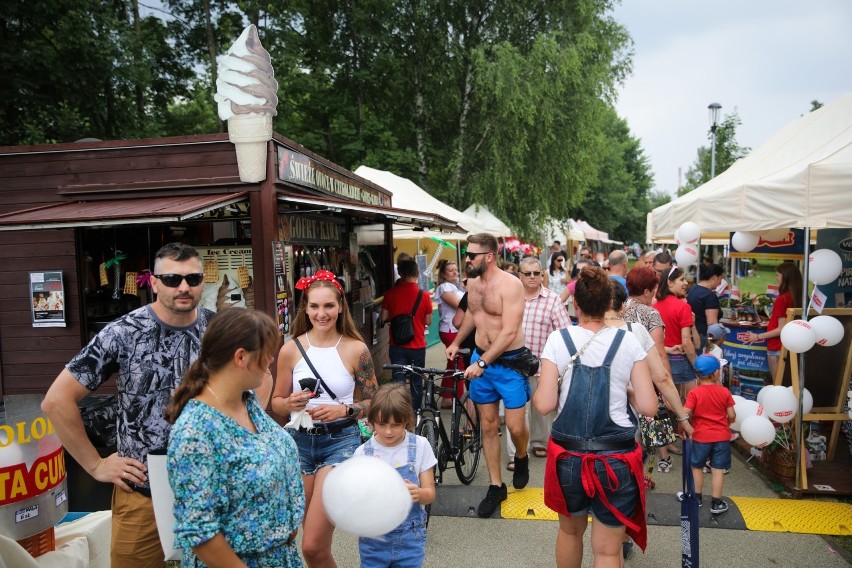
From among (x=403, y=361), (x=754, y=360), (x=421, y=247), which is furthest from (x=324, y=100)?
(x=754, y=360)

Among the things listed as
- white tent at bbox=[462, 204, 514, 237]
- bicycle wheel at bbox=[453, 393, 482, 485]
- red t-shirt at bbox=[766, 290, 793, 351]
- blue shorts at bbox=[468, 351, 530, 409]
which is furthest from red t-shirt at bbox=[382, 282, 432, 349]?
white tent at bbox=[462, 204, 514, 237]

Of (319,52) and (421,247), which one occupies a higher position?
(319,52)

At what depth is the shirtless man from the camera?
4875 millimetres

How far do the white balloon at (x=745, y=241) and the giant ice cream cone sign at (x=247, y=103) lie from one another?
6.21 meters

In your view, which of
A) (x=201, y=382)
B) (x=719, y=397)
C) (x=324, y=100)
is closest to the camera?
(x=201, y=382)

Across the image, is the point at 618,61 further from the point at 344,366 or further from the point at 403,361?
the point at 344,366

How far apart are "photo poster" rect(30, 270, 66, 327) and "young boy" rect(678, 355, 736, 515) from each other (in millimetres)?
6256

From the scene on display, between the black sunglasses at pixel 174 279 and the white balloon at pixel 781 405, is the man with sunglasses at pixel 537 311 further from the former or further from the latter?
Answer: the black sunglasses at pixel 174 279

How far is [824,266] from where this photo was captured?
563cm

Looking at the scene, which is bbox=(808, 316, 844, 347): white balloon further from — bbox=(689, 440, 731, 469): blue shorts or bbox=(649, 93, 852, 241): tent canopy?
bbox=(689, 440, 731, 469): blue shorts

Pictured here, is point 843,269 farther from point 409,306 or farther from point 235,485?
point 235,485

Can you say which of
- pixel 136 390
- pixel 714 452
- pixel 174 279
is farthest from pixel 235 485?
pixel 714 452

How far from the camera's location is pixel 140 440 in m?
2.52

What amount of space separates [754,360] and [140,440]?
7.16 m
